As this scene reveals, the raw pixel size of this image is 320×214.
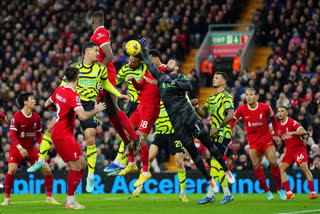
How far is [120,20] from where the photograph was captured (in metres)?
29.4

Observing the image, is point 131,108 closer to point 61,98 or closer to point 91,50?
point 91,50

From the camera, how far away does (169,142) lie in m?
16.6

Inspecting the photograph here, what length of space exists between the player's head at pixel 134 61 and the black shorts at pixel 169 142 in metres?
2.19

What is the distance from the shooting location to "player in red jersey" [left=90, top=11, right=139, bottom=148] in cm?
1420

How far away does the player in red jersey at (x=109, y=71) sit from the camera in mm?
14195

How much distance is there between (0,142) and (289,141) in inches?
465

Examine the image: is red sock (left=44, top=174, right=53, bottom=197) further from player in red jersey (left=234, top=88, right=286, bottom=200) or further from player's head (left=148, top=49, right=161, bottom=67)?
player in red jersey (left=234, top=88, right=286, bottom=200)

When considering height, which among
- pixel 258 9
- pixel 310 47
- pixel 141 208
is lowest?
pixel 141 208

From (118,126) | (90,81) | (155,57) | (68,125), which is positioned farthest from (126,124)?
(68,125)

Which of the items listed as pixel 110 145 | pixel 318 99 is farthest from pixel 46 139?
pixel 318 99

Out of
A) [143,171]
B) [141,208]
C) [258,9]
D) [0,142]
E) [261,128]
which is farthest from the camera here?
[258,9]

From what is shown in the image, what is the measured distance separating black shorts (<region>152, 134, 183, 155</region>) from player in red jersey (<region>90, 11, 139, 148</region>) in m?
1.74

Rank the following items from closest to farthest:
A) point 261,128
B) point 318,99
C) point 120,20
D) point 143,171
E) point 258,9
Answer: point 143,171
point 261,128
point 318,99
point 258,9
point 120,20

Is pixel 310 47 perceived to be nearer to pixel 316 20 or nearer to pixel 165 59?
pixel 316 20
